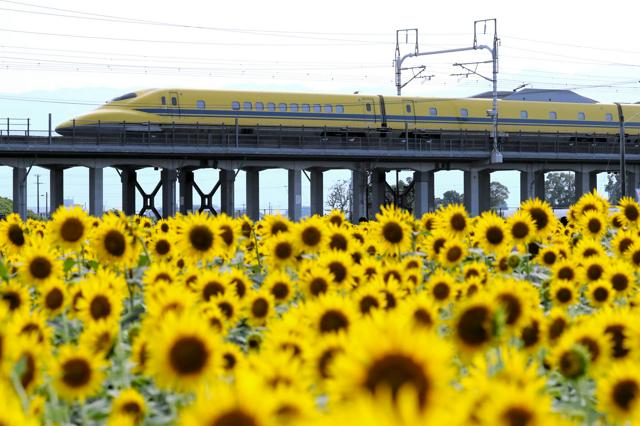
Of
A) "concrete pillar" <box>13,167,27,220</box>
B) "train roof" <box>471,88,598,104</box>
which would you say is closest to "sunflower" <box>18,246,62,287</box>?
"concrete pillar" <box>13,167,27,220</box>

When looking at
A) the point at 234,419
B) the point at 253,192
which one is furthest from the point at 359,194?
the point at 234,419

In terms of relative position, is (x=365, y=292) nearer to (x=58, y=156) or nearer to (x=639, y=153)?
(x=58, y=156)

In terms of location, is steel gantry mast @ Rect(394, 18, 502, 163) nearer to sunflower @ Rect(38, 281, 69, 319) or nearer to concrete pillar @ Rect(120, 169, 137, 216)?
concrete pillar @ Rect(120, 169, 137, 216)

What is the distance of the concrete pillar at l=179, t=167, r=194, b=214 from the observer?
190ft

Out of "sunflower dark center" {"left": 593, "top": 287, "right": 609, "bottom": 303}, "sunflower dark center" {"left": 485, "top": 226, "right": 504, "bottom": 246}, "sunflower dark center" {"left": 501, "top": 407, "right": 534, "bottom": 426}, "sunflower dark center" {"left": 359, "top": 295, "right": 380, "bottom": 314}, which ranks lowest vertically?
"sunflower dark center" {"left": 593, "top": 287, "right": 609, "bottom": 303}

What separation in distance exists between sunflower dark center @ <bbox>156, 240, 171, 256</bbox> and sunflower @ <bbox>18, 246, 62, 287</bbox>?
4.69 ft

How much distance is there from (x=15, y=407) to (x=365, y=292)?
92.7 inches

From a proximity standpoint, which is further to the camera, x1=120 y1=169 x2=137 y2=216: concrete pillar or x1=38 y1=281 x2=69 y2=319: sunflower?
x1=120 y1=169 x2=137 y2=216: concrete pillar

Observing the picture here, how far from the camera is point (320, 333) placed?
132 inches

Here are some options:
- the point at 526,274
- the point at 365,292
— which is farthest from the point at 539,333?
the point at 526,274

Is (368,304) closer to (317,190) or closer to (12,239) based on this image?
(12,239)

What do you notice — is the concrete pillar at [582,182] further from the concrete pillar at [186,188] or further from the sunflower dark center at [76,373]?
the sunflower dark center at [76,373]

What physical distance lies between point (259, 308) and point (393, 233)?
222 centimetres

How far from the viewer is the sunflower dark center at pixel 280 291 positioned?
489 cm
